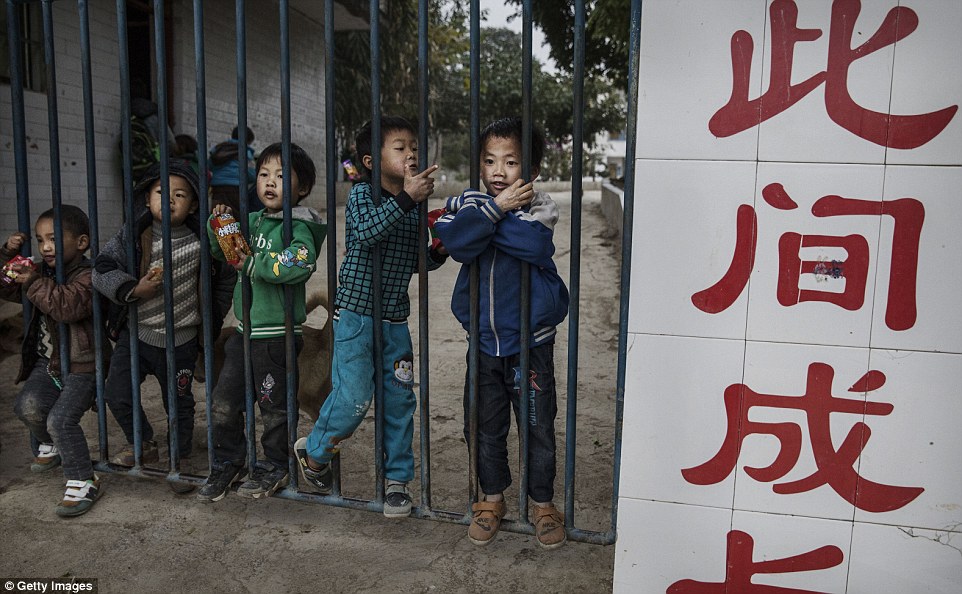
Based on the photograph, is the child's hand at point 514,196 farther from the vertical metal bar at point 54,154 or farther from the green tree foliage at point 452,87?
the vertical metal bar at point 54,154

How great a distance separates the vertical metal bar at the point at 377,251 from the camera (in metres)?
2.39

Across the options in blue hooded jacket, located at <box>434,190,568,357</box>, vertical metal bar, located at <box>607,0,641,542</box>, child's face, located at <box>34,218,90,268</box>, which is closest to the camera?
vertical metal bar, located at <box>607,0,641,542</box>

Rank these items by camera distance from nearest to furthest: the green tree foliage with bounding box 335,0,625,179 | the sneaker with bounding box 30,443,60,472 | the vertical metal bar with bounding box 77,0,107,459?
the vertical metal bar with bounding box 77,0,107,459 → the sneaker with bounding box 30,443,60,472 → the green tree foliage with bounding box 335,0,625,179

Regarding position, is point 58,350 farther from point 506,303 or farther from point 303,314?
point 506,303

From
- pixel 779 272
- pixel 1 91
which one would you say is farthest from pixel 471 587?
pixel 1 91

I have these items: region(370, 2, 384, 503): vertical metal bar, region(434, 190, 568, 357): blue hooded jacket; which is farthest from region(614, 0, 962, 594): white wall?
region(370, 2, 384, 503): vertical metal bar

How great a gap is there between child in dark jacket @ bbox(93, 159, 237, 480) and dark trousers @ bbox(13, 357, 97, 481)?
→ 0.10 m

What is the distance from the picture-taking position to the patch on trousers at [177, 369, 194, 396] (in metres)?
3.03

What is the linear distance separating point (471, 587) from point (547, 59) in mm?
13097

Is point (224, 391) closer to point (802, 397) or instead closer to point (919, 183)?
point (802, 397)

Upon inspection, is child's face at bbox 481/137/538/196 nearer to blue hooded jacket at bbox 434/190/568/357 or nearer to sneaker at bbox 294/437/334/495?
blue hooded jacket at bbox 434/190/568/357

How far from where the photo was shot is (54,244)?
2.99 metres

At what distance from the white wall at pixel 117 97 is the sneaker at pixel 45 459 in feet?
10.4

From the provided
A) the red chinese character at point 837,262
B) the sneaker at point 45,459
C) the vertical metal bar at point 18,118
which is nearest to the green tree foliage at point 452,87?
the red chinese character at point 837,262
